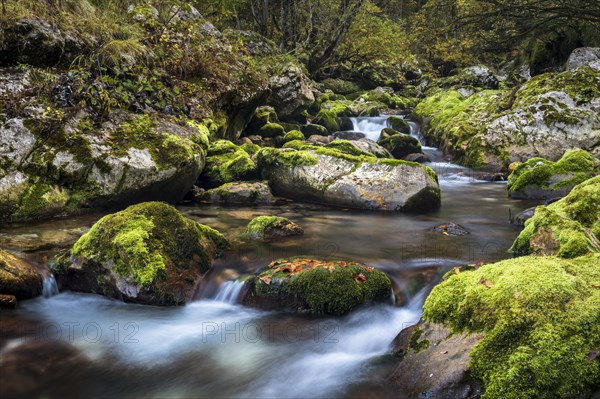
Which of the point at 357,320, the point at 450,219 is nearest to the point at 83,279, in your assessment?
the point at 357,320

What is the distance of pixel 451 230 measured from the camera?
26.1 feet

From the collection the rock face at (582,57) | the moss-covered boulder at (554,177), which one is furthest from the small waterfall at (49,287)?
the rock face at (582,57)

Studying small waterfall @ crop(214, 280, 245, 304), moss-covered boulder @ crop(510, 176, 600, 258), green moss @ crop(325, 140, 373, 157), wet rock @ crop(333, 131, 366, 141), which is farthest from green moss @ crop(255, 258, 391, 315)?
wet rock @ crop(333, 131, 366, 141)

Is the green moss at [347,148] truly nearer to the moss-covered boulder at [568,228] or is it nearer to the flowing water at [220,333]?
the flowing water at [220,333]

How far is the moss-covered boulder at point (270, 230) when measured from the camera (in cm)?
733

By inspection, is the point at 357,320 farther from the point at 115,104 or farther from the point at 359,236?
the point at 115,104

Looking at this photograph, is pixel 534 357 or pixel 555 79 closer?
pixel 534 357

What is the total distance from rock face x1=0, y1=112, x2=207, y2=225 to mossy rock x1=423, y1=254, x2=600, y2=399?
6344 mm

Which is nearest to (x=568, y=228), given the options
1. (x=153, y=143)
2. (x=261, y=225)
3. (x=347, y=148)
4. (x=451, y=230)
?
(x=451, y=230)

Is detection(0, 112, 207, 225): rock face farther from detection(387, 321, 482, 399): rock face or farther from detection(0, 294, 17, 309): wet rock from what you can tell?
detection(387, 321, 482, 399): rock face

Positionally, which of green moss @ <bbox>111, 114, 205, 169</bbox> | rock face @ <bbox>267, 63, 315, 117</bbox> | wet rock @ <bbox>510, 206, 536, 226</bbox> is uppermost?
rock face @ <bbox>267, 63, 315, 117</bbox>

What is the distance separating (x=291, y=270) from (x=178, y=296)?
1318mm

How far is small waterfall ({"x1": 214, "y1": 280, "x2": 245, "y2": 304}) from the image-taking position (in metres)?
5.45

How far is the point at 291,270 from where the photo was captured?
209 inches
